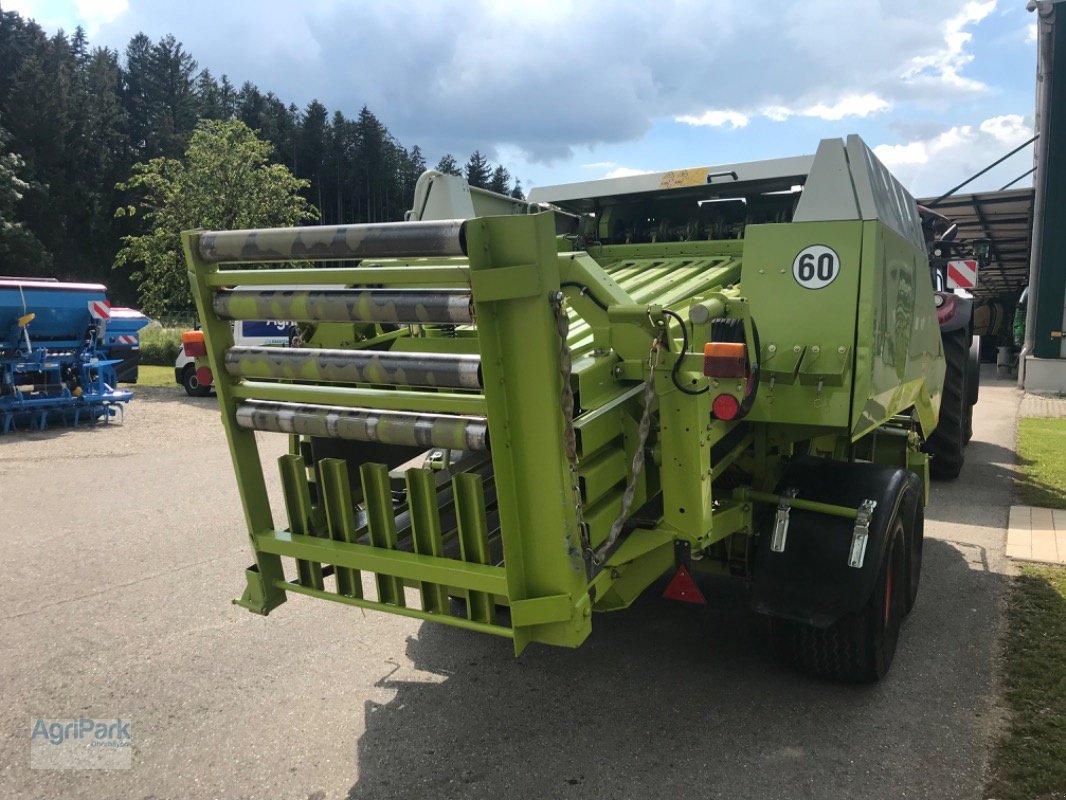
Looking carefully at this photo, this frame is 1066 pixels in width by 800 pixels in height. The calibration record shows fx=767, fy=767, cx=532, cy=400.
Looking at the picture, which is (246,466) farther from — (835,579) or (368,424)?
(835,579)

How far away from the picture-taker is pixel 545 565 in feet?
8.04

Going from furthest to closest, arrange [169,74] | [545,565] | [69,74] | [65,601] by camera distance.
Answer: [169,74], [69,74], [65,601], [545,565]

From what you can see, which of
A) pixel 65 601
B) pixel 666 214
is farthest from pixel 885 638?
pixel 65 601

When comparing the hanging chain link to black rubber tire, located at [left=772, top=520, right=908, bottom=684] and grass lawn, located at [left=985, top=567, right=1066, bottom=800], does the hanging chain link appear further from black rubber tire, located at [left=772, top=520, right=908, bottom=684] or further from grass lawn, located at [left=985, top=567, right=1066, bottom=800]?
grass lawn, located at [left=985, top=567, right=1066, bottom=800]

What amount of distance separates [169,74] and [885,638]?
68513 mm

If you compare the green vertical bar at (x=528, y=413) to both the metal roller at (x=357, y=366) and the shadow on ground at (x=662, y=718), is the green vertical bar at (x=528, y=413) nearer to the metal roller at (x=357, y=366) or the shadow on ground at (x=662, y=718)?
the metal roller at (x=357, y=366)

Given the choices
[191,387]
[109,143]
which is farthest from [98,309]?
[109,143]

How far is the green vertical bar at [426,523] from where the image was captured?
2.64 m

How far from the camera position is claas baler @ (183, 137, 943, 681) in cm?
237

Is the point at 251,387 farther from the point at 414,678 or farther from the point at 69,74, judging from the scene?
the point at 69,74

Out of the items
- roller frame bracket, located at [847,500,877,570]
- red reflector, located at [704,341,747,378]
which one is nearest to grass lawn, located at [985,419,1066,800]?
→ roller frame bracket, located at [847,500,877,570]

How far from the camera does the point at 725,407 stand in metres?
2.69

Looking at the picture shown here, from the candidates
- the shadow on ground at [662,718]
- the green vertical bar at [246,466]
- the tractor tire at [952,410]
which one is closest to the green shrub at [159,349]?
the tractor tire at [952,410]

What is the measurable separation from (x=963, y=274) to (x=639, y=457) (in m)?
7.42
